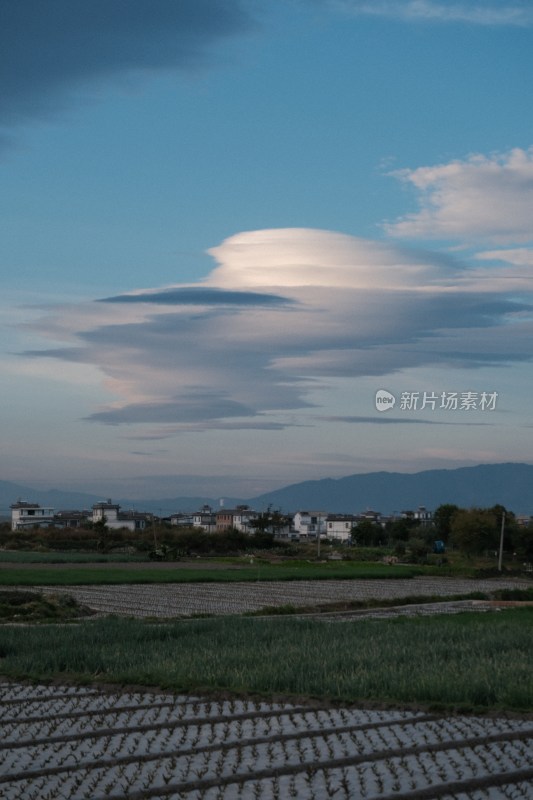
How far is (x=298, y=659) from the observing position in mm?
13352

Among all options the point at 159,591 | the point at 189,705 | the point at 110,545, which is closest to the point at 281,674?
the point at 189,705

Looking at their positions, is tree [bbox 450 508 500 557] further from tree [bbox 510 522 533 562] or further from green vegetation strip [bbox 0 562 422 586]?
green vegetation strip [bbox 0 562 422 586]

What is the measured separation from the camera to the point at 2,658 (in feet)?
48.0

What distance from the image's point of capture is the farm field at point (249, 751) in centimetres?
742

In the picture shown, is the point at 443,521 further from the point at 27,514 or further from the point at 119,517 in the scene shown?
the point at 27,514

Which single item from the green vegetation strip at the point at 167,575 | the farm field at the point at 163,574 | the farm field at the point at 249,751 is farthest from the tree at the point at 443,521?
the farm field at the point at 249,751

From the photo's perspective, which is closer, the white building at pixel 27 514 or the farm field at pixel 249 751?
the farm field at pixel 249 751

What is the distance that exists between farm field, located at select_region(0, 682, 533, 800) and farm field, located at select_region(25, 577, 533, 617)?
15.2 metres

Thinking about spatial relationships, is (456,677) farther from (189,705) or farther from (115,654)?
(115,654)

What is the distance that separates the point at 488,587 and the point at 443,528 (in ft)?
162

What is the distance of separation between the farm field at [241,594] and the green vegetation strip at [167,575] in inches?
43.5

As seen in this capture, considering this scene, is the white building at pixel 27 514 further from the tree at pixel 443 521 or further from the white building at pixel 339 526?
the tree at pixel 443 521

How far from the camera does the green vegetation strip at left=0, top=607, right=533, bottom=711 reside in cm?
1126

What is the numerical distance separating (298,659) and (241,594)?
21.7 metres
